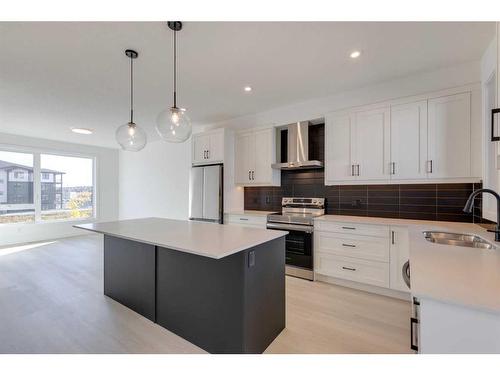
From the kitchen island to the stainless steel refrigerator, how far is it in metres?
1.75

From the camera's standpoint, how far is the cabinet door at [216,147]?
4043mm

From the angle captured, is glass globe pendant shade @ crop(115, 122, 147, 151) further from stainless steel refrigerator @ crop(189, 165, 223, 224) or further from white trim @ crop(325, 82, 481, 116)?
white trim @ crop(325, 82, 481, 116)

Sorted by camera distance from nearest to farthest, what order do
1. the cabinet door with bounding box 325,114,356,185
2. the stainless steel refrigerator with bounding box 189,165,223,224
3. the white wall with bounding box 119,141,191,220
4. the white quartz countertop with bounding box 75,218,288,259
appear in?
the white quartz countertop with bounding box 75,218,288,259
the cabinet door with bounding box 325,114,356,185
the stainless steel refrigerator with bounding box 189,165,223,224
the white wall with bounding box 119,141,191,220

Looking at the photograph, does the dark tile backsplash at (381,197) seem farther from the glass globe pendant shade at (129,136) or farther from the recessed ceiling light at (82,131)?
the recessed ceiling light at (82,131)

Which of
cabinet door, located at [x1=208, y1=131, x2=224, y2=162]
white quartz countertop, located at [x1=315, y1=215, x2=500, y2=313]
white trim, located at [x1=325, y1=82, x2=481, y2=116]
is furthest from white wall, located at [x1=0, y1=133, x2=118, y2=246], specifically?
white quartz countertop, located at [x1=315, y1=215, x2=500, y2=313]

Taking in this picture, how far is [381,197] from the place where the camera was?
3150mm

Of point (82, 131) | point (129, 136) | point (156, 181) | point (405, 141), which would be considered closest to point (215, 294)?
point (129, 136)

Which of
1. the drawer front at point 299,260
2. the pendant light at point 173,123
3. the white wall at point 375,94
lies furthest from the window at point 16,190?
the drawer front at point 299,260

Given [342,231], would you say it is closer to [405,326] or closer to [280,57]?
[405,326]

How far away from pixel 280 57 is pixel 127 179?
629cm

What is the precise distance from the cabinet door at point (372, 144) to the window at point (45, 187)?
23.6ft

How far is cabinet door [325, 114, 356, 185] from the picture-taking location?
309 cm

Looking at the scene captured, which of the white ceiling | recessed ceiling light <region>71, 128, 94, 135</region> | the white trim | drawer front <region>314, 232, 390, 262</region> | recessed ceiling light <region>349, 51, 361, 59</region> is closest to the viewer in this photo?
the white ceiling
